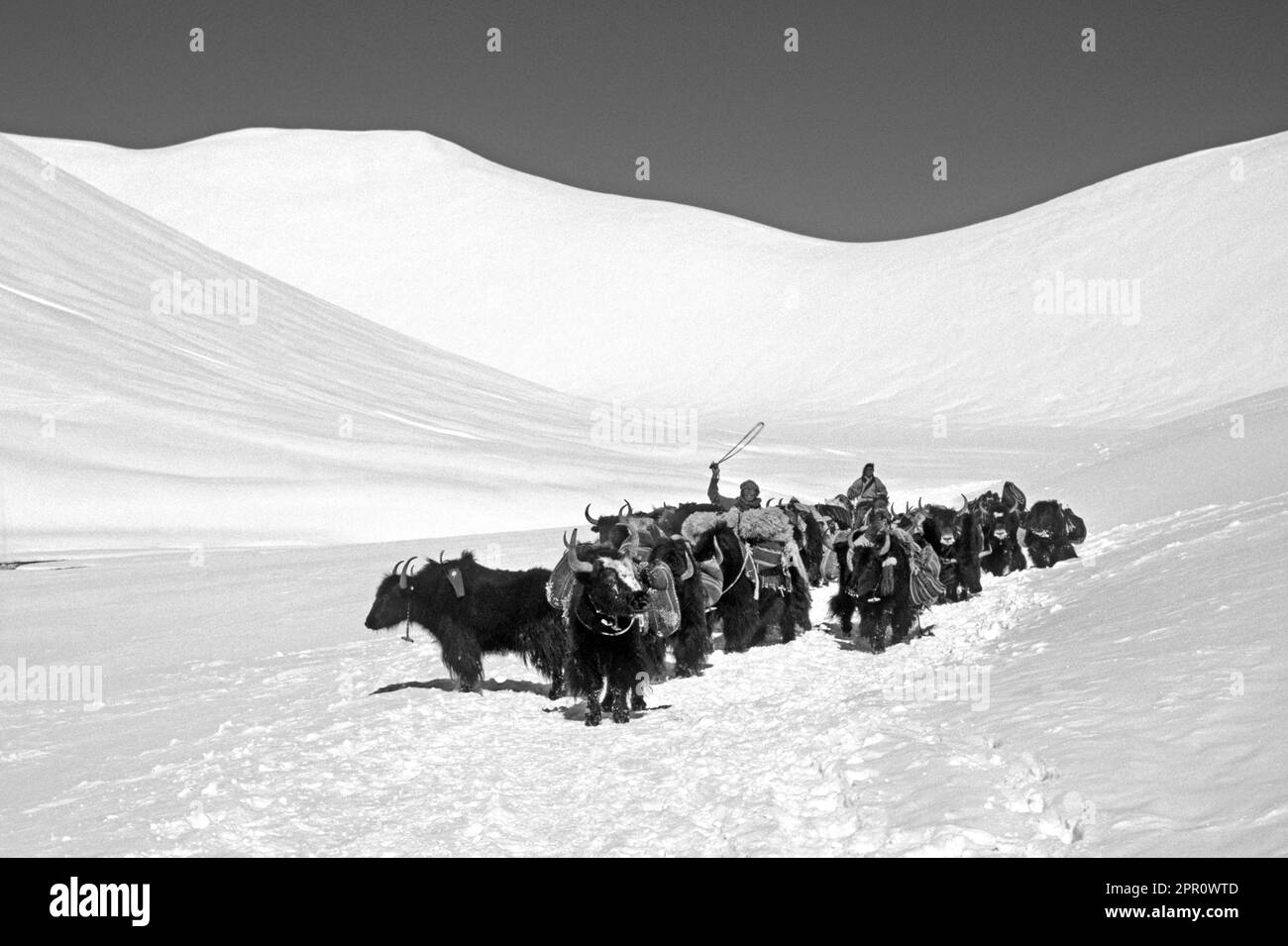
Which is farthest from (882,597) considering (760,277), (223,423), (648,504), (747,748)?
(760,277)

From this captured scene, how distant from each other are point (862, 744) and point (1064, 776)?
124 cm

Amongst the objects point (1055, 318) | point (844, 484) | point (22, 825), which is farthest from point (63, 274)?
point (1055, 318)

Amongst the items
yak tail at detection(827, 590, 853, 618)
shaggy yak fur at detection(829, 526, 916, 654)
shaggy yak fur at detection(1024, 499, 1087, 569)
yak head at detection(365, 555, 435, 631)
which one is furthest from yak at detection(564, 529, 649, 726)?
shaggy yak fur at detection(1024, 499, 1087, 569)

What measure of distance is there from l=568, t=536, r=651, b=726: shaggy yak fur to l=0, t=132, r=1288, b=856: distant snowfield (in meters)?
0.33

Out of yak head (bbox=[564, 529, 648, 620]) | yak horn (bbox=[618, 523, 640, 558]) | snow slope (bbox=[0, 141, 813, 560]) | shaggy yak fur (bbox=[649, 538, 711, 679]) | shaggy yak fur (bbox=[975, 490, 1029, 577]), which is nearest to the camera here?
yak head (bbox=[564, 529, 648, 620])

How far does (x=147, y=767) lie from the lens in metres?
7.51

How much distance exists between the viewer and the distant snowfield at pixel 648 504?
600cm

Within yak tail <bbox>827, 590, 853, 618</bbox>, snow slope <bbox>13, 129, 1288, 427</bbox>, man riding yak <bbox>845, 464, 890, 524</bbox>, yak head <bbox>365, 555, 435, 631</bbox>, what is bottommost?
yak tail <bbox>827, 590, 853, 618</bbox>

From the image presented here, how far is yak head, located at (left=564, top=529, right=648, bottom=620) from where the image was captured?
8.38m

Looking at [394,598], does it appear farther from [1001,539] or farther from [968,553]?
[1001,539]

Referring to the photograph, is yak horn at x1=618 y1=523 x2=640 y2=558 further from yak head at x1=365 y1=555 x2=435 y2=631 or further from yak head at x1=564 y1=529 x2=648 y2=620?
yak head at x1=365 y1=555 x2=435 y2=631

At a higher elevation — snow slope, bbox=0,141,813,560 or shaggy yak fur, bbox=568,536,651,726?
snow slope, bbox=0,141,813,560

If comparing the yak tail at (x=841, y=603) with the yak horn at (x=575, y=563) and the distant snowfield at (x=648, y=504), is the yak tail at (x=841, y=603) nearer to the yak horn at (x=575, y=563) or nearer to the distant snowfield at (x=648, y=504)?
the distant snowfield at (x=648, y=504)
